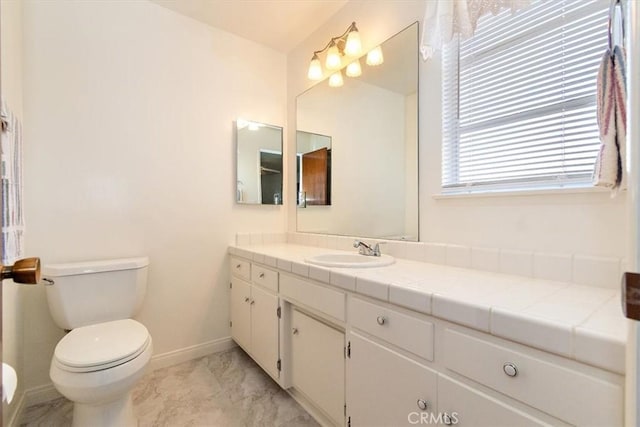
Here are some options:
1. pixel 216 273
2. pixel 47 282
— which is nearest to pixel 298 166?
pixel 216 273

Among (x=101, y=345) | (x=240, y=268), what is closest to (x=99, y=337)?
(x=101, y=345)

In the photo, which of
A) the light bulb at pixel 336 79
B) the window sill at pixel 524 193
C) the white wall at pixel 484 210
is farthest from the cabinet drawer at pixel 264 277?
the light bulb at pixel 336 79

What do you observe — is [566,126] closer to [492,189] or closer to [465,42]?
[492,189]

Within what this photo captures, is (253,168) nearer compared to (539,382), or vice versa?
(539,382)

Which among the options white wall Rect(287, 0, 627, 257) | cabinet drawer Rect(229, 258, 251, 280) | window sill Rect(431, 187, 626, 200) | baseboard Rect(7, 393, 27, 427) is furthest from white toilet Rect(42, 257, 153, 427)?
window sill Rect(431, 187, 626, 200)

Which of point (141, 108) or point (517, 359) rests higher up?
point (141, 108)

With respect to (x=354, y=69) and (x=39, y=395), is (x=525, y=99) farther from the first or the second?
(x=39, y=395)

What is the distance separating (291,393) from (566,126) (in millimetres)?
1840

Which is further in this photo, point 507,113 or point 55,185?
point 55,185

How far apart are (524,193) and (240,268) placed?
5.72 ft

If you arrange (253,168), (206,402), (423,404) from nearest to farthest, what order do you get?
(423,404) < (206,402) < (253,168)

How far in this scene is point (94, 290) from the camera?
1.65 m

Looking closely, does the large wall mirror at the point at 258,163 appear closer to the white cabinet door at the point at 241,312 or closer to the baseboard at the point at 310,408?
the white cabinet door at the point at 241,312

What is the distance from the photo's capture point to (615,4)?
33.5 inches
